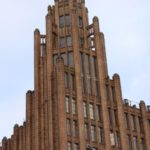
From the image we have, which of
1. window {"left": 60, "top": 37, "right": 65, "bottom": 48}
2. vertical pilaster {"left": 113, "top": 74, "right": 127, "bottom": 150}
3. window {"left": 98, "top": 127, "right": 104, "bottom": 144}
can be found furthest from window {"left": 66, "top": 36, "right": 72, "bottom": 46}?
window {"left": 98, "top": 127, "right": 104, "bottom": 144}

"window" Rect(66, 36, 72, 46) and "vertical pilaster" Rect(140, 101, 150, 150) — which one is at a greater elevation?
"window" Rect(66, 36, 72, 46)

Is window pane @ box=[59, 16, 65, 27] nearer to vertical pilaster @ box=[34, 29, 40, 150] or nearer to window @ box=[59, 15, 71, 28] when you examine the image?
window @ box=[59, 15, 71, 28]

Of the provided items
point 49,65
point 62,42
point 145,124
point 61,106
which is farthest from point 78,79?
point 145,124

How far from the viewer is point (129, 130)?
258 ft

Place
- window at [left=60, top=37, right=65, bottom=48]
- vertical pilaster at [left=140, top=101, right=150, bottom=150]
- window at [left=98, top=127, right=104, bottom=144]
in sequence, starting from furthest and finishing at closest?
window at [left=60, top=37, right=65, bottom=48]
vertical pilaster at [left=140, top=101, right=150, bottom=150]
window at [left=98, top=127, right=104, bottom=144]

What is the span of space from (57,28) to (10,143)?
830 inches

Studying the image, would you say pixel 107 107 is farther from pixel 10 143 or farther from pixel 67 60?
pixel 10 143

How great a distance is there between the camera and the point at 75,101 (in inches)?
2940

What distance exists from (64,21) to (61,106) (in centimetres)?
2019

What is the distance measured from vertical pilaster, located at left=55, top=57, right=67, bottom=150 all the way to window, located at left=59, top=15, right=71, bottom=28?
12.1m

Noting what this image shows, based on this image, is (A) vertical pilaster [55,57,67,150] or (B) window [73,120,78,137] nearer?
(A) vertical pilaster [55,57,67,150]

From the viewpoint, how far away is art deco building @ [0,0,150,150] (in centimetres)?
7231

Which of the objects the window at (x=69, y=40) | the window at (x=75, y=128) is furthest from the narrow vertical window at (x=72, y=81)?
the window at (x=69, y=40)

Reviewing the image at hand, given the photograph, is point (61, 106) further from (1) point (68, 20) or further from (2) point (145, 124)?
(1) point (68, 20)
